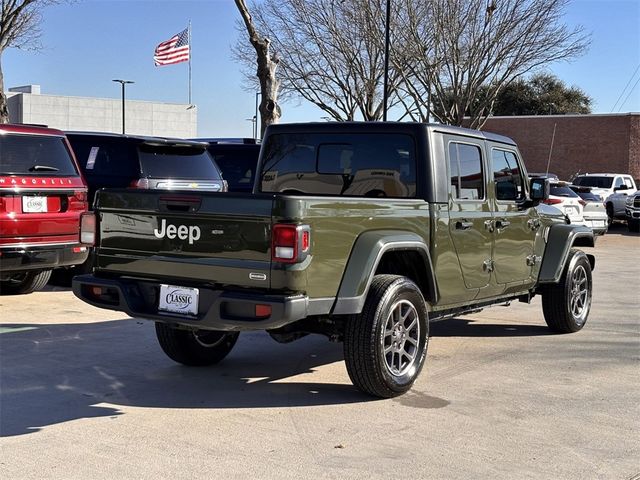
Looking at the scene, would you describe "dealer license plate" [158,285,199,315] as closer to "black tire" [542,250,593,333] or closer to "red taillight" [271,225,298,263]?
"red taillight" [271,225,298,263]

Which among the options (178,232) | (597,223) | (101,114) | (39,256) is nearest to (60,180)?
(39,256)

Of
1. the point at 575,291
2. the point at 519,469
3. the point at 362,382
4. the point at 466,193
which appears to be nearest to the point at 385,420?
the point at 362,382

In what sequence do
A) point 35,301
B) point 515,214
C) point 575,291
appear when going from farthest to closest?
point 35,301 < point 575,291 < point 515,214

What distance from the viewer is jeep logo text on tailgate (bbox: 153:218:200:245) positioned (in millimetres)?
5223

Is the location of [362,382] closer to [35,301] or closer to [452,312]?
[452,312]

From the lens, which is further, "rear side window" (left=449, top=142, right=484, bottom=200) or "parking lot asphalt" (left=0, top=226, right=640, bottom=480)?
"rear side window" (left=449, top=142, right=484, bottom=200)

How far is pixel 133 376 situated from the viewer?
6199 mm

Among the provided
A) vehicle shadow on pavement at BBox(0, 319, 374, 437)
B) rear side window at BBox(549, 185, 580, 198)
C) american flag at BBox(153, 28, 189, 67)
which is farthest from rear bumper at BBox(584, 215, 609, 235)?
american flag at BBox(153, 28, 189, 67)

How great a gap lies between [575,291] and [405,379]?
3.37 metres

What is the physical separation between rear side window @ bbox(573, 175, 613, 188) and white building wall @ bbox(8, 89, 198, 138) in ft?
140

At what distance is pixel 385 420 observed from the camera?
5180 mm

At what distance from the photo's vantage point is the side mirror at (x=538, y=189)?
24.8ft

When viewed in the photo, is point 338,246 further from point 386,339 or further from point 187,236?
point 187,236

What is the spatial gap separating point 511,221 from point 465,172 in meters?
0.88
